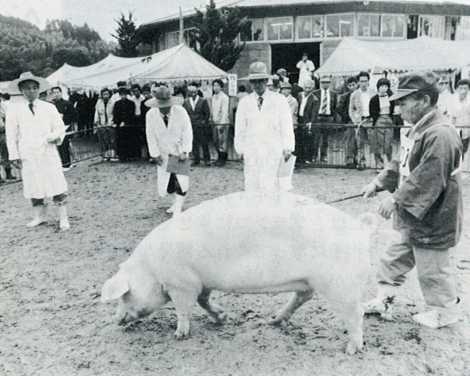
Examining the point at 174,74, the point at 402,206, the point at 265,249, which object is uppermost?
the point at 174,74

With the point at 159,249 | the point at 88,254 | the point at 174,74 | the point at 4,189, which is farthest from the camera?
the point at 174,74

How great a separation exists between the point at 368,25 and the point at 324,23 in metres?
2.01

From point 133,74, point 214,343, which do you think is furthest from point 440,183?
point 133,74

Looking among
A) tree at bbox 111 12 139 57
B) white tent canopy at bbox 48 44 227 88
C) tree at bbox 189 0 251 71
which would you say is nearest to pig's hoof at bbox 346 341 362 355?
white tent canopy at bbox 48 44 227 88

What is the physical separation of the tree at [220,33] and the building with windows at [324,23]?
155 centimetres

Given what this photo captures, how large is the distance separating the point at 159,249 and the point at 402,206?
6.11 feet

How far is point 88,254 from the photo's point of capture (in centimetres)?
625

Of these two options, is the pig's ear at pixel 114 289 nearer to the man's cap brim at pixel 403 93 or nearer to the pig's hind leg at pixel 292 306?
the pig's hind leg at pixel 292 306

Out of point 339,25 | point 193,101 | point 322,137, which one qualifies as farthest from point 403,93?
point 339,25

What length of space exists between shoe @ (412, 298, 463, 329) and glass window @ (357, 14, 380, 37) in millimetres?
20356

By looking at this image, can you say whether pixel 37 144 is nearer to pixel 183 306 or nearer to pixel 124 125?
pixel 183 306

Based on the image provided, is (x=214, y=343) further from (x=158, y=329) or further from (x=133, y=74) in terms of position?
(x=133, y=74)

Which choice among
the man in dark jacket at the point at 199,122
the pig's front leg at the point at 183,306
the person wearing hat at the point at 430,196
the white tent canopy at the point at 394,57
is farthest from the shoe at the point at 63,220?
the white tent canopy at the point at 394,57

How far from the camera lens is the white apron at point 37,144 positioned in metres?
7.05
